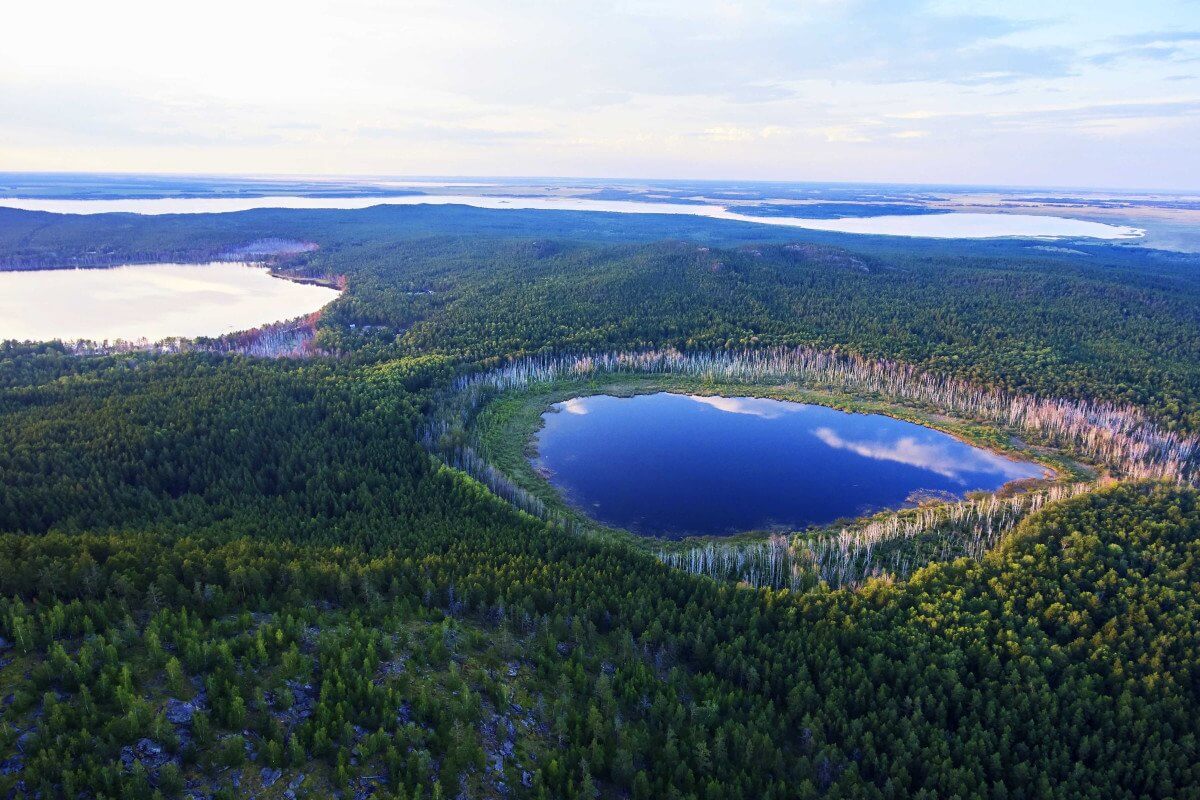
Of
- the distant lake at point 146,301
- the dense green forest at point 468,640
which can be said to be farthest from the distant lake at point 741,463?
the distant lake at point 146,301

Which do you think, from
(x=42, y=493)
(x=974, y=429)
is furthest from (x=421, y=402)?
(x=974, y=429)

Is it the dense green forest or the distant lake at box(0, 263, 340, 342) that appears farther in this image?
the distant lake at box(0, 263, 340, 342)

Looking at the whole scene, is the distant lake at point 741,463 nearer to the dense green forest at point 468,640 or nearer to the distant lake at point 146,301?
the dense green forest at point 468,640

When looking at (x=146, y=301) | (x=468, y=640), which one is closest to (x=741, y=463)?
(x=468, y=640)

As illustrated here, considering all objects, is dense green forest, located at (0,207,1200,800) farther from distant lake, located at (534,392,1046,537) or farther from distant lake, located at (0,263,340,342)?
distant lake, located at (0,263,340,342)

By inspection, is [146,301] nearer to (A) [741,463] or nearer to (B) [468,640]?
(A) [741,463]

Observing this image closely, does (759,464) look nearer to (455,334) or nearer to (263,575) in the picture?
(263,575)

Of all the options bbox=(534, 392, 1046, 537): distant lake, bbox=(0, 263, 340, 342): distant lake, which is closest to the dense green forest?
bbox=(534, 392, 1046, 537): distant lake
